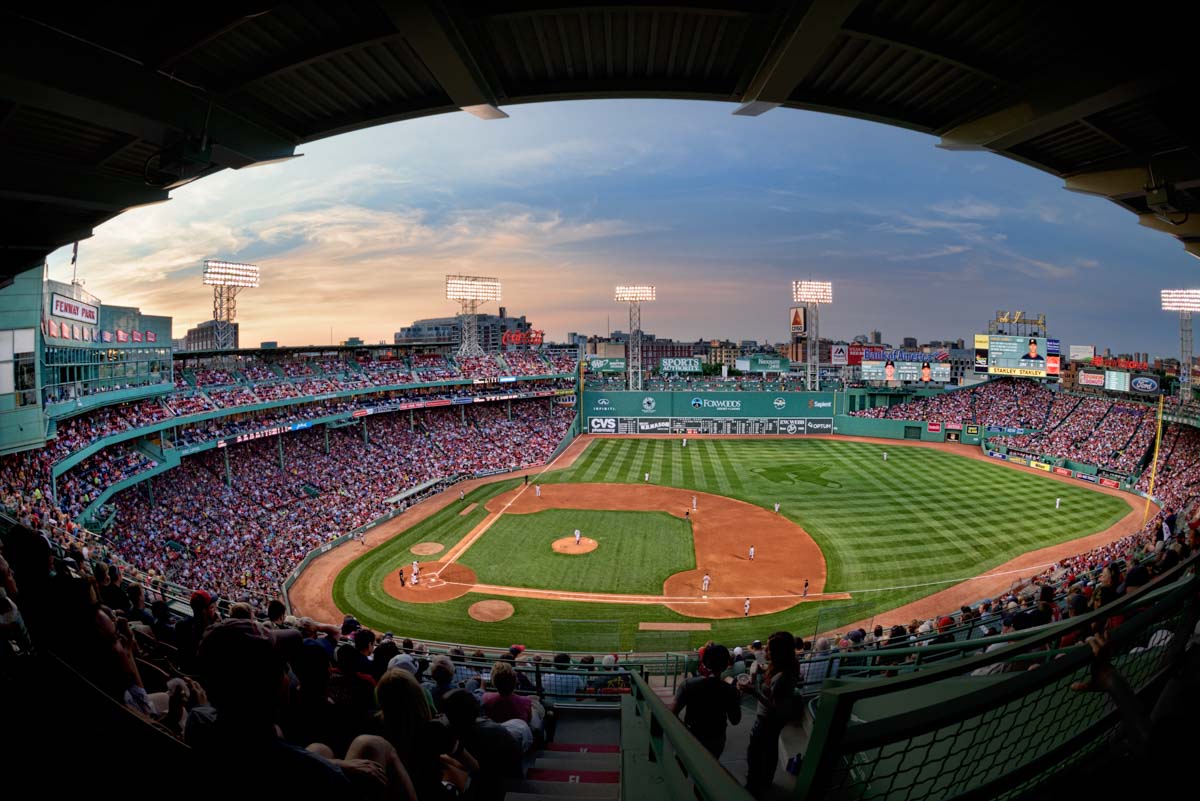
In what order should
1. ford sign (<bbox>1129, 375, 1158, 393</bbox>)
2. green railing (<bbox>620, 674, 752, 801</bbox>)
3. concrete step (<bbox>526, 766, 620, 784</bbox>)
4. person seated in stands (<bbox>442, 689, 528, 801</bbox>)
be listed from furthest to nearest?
ford sign (<bbox>1129, 375, 1158, 393</bbox>), concrete step (<bbox>526, 766, 620, 784</bbox>), person seated in stands (<bbox>442, 689, 528, 801</bbox>), green railing (<bbox>620, 674, 752, 801</bbox>)

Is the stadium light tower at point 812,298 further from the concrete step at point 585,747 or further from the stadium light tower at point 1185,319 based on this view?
the concrete step at point 585,747

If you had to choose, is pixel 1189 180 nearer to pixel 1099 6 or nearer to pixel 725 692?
pixel 1099 6

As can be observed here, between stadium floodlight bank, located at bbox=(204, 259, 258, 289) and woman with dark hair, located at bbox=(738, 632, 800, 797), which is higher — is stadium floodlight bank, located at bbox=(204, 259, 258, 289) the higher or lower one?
the higher one

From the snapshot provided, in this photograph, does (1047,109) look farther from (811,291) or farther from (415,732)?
(811,291)

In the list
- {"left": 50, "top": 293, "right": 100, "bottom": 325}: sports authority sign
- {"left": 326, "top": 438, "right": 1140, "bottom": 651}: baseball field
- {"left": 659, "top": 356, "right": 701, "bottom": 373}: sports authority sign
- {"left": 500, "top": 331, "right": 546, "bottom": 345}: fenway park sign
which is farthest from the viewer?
{"left": 659, "top": 356, "right": 701, "bottom": 373}: sports authority sign

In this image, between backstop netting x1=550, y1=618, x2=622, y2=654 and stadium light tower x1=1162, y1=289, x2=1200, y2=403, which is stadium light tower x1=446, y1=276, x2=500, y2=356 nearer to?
backstop netting x1=550, y1=618, x2=622, y2=654

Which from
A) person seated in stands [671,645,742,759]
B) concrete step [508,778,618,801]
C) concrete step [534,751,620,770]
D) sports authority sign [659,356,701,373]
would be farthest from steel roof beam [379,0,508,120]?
sports authority sign [659,356,701,373]

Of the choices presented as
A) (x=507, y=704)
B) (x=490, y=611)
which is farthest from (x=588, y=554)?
(x=507, y=704)

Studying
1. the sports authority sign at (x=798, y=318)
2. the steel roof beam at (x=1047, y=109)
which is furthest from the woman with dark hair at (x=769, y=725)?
the sports authority sign at (x=798, y=318)
